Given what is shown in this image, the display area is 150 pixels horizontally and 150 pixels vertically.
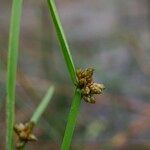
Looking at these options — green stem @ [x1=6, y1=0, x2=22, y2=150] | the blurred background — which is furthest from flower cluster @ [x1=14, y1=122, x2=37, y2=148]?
the blurred background

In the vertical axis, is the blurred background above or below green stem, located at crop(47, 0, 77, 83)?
above

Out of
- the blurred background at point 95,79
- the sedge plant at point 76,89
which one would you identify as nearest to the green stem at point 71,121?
the sedge plant at point 76,89

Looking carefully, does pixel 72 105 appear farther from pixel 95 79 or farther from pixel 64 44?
pixel 95 79

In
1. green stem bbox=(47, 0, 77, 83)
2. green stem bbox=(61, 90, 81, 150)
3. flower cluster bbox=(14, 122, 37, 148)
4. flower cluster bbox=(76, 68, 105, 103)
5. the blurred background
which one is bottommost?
green stem bbox=(61, 90, 81, 150)

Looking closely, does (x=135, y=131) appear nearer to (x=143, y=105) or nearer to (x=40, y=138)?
(x=143, y=105)

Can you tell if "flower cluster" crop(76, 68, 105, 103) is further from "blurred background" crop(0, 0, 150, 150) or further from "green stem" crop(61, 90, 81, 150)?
"blurred background" crop(0, 0, 150, 150)

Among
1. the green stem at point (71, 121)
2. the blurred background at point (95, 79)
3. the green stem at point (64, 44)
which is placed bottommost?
the green stem at point (71, 121)

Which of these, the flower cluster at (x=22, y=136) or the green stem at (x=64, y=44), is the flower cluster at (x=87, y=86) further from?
the flower cluster at (x=22, y=136)
